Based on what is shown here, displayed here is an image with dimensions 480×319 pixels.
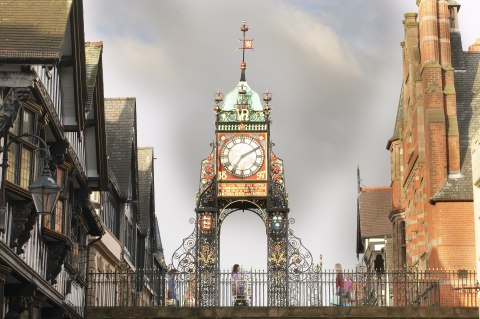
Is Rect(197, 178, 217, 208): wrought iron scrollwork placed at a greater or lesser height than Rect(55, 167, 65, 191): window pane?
greater

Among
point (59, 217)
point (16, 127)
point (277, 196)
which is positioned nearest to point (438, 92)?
point (277, 196)

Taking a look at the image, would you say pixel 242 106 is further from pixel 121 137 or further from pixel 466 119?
pixel 466 119

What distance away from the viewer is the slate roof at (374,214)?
67.6 meters

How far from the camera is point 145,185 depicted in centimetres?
5741

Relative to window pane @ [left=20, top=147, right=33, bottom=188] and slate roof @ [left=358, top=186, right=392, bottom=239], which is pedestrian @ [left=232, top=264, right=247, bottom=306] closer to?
window pane @ [left=20, top=147, right=33, bottom=188]

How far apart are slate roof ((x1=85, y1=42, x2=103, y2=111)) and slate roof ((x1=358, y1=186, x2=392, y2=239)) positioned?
107 ft

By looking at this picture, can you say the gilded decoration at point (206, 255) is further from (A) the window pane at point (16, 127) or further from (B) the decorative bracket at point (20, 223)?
(A) the window pane at point (16, 127)

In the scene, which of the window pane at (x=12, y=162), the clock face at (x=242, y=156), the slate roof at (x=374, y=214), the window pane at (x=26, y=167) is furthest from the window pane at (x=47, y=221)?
the slate roof at (x=374, y=214)

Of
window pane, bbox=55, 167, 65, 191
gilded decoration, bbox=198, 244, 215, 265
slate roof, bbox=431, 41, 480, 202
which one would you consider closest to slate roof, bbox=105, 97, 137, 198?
gilded decoration, bbox=198, 244, 215, 265

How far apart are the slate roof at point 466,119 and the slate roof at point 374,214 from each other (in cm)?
2288

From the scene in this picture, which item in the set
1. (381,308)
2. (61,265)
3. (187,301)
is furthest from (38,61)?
(187,301)

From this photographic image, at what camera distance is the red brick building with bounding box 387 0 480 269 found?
1575 inches

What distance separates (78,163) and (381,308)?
9.63 m

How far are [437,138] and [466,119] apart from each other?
1.62 m
